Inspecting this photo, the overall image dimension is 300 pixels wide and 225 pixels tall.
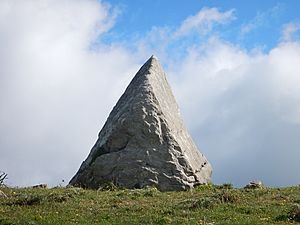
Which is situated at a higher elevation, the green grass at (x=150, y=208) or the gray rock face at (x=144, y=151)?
the gray rock face at (x=144, y=151)

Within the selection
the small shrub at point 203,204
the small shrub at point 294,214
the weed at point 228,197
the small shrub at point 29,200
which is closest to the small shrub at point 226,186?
the weed at point 228,197

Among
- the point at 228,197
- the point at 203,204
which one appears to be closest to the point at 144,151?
the point at 228,197

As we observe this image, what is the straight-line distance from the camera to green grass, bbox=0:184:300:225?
804 inches

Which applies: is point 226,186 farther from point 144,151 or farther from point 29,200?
point 29,200

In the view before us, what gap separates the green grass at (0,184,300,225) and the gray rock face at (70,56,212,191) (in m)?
3.04

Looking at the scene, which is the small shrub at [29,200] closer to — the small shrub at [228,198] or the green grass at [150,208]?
the green grass at [150,208]

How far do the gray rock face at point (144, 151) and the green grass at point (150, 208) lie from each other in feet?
9.97

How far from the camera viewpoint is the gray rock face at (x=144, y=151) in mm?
31000

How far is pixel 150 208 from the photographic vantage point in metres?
22.8

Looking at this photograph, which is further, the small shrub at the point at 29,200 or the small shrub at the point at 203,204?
the small shrub at the point at 29,200

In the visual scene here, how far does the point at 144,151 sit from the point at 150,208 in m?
8.90

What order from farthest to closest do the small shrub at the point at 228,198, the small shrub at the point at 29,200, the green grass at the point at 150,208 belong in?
Result: the small shrub at the point at 29,200 → the small shrub at the point at 228,198 → the green grass at the point at 150,208

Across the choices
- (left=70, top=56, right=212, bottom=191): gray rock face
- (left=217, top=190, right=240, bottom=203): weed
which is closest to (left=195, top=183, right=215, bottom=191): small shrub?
(left=70, top=56, right=212, bottom=191): gray rock face

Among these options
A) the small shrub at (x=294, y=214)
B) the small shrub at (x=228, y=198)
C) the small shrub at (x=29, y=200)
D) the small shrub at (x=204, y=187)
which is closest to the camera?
the small shrub at (x=294, y=214)
